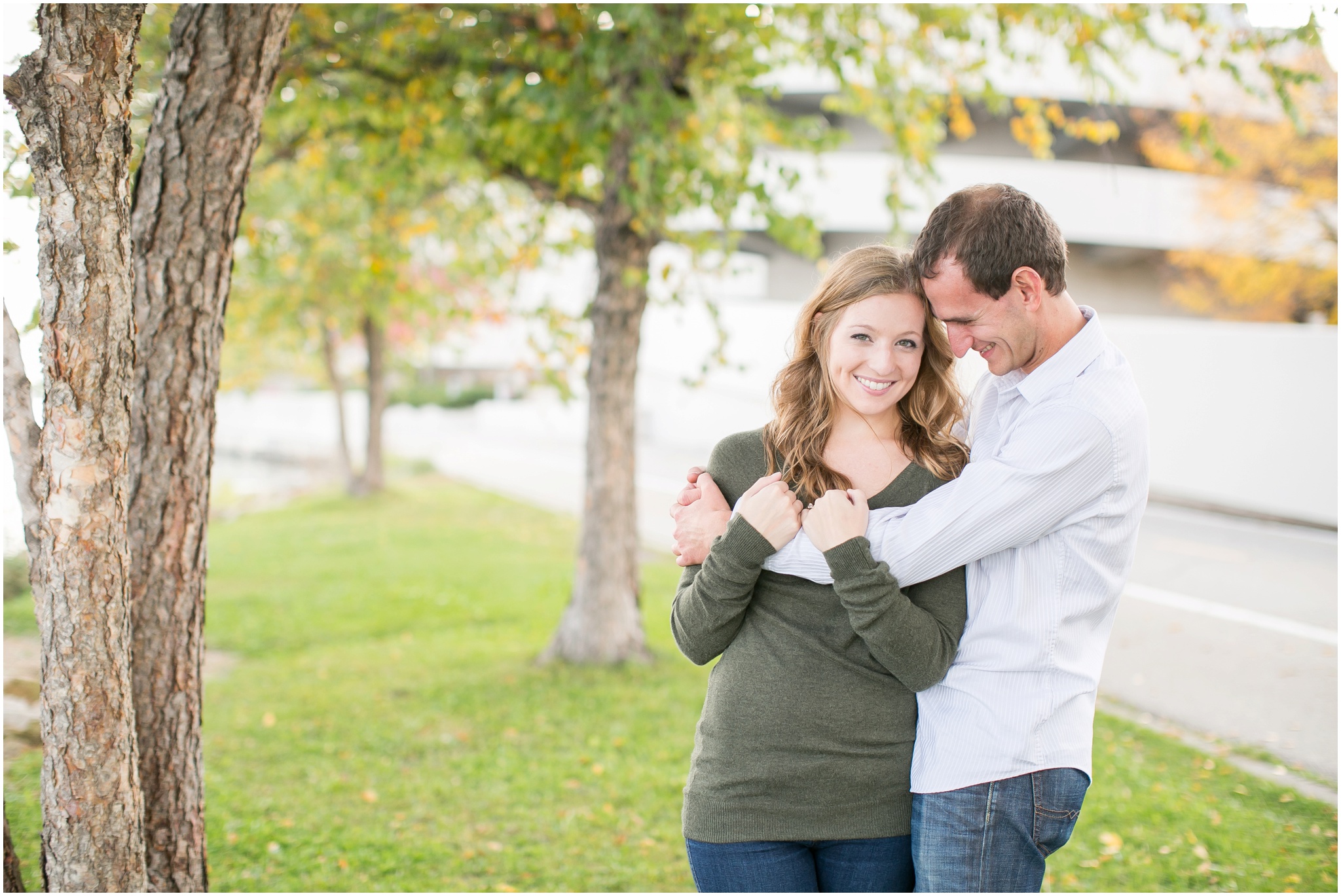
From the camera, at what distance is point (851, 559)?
74.2 inches

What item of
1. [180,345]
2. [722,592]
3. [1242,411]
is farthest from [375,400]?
[722,592]

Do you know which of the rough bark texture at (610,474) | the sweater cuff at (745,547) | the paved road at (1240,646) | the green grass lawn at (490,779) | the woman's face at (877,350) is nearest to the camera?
the sweater cuff at (745,547)

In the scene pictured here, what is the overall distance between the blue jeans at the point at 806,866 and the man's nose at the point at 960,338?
3.42 feet

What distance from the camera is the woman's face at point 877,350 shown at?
81.6 inches

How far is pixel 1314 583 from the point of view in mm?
8805

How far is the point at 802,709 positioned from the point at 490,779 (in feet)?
11.5

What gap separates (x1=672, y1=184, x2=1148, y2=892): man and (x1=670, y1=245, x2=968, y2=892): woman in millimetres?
67

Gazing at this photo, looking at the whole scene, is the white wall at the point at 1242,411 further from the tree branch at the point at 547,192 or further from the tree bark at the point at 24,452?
the tree bark at the point at 24,452

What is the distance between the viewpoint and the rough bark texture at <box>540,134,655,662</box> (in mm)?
6184

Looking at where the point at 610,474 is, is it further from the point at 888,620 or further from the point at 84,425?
the point at 888,620

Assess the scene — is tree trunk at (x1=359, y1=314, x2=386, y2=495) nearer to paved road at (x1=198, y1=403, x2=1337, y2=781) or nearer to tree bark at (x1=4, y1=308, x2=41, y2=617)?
paved road at (x1=198, y1=403, x2=1337, y2=781)

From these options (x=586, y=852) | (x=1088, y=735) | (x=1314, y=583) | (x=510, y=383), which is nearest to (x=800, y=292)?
(x=510, y=383)

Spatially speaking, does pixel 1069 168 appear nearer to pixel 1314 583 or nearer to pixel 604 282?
pixel 1314 583

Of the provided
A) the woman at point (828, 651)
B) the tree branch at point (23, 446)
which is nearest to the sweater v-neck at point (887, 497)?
the woman at point (828, 651)
